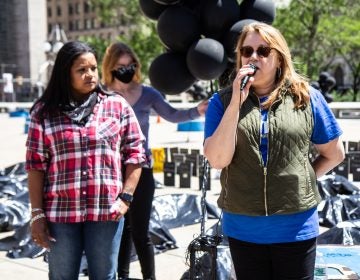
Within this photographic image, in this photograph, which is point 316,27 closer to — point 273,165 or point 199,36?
point 199,36

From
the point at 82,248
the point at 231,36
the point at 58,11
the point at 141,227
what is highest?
the point at 58,11

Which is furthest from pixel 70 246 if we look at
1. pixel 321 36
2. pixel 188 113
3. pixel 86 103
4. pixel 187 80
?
pixel 321 36

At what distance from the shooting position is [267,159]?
88.7 inches

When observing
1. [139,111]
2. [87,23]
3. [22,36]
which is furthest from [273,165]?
[87,23]

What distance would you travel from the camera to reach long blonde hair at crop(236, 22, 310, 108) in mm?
2287

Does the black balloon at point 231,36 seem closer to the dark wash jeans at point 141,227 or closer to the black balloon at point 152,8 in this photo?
the black balloon at point 152,8

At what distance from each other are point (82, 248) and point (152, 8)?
2.68m

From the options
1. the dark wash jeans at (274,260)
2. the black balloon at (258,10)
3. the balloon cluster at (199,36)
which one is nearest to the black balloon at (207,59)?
the balloon cluster at (199,36)

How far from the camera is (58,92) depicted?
2.84 metres

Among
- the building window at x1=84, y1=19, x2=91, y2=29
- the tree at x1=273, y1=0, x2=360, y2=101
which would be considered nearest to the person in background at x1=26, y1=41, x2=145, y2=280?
the tree at x1=273, y1=0, x2=360, y2=101

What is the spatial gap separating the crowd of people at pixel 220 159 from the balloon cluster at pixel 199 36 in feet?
2.15

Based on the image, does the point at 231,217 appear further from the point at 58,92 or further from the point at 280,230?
the point at 58,92

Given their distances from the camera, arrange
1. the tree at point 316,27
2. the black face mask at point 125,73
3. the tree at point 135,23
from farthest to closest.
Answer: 1. the tree at point 135,23
2. the tree at point 316,27
3. the black face mask at point 125,73

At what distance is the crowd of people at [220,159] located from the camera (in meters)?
2.25
